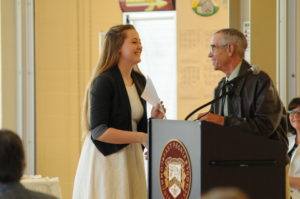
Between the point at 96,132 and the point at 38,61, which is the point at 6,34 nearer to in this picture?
the point at 38,61

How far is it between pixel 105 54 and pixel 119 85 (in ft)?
0.70

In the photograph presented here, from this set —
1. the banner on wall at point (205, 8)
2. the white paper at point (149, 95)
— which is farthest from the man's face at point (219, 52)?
the banner on wall at point (205, 8)

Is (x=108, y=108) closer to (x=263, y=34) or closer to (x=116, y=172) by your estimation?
(x=116, y=172)

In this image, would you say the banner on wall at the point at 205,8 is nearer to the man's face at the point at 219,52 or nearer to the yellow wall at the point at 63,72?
the yellow wall at the point at 63,72

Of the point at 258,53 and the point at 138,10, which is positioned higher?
the point at 138,10

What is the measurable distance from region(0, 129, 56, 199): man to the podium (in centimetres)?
55

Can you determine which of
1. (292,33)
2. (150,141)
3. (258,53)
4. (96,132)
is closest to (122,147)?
(96,132)

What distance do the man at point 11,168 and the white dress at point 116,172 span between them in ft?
3.52

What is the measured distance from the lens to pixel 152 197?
234cm

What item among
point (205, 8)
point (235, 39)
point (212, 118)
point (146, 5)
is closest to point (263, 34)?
point (205, 8)

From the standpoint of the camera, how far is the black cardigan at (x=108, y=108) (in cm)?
280

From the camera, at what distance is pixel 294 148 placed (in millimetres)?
3416

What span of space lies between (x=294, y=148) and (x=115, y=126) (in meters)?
1.17

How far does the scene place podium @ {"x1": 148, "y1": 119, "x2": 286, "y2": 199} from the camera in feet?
6.77
